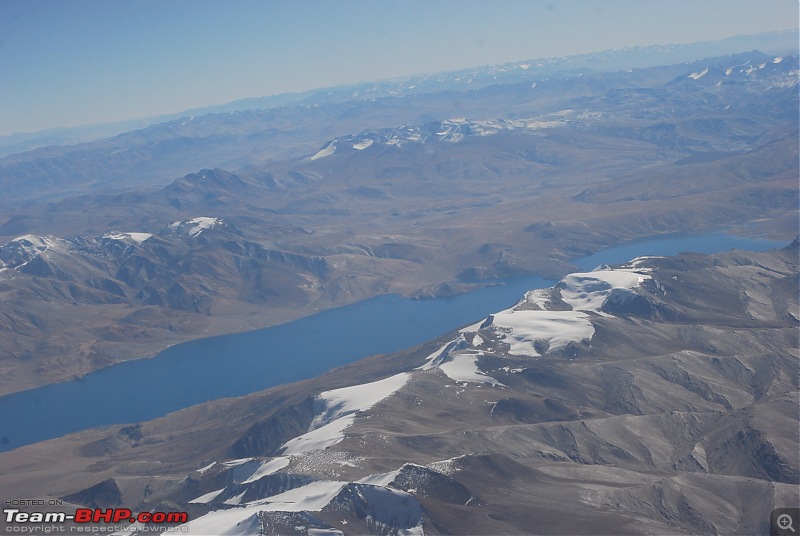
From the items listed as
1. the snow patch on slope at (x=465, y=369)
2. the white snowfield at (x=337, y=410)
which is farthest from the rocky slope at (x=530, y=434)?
the white snowfield at (x=337, y=410)

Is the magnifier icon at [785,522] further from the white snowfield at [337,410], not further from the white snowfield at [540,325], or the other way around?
the white snowfield at [540,325]

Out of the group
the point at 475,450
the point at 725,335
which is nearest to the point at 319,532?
the point at 475,450

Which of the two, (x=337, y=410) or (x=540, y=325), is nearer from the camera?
(x=337, y=410)

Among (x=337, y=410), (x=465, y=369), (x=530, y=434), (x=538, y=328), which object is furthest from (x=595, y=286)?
(x=337, y=410)

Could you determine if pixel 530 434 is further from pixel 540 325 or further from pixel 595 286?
pixel 595 286

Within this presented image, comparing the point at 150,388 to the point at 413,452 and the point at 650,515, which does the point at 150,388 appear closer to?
the point at 413,452
